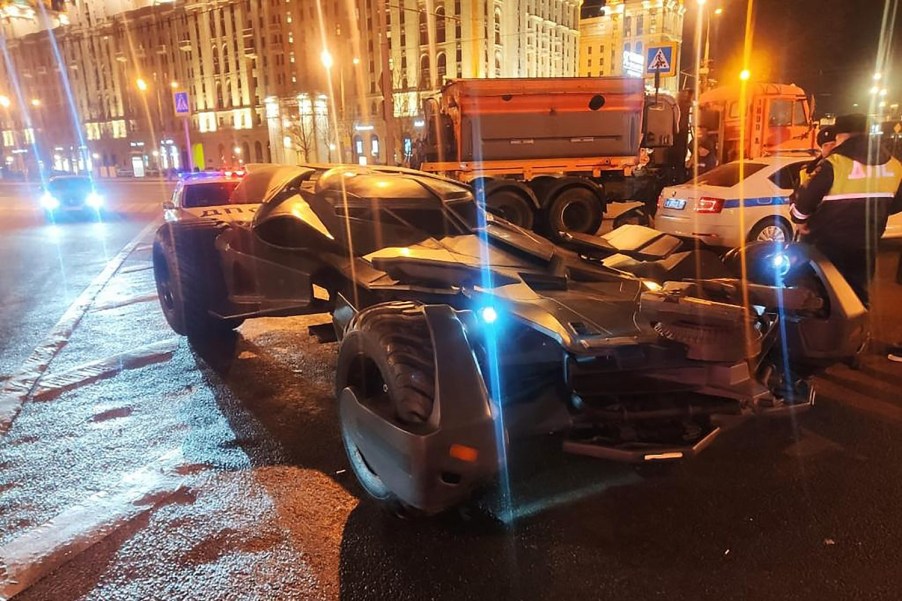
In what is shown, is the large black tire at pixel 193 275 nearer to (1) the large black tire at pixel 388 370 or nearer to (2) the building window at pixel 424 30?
(1) the large black tire at pixel 388 370

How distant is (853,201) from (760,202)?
185 inches

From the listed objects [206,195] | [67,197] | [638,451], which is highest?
[206,195]

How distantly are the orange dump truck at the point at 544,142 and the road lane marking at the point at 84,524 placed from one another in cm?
1027

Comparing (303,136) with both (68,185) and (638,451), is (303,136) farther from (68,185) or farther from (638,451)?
(638,451)

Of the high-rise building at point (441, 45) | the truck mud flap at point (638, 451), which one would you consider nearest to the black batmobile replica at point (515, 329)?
the truck mud flap at point (638, 451)

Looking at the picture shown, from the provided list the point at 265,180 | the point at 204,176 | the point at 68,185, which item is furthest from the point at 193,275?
the point at 68,185

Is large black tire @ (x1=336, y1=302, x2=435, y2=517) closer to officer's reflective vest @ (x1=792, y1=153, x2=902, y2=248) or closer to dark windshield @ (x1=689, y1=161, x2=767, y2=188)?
officer's reflective vest @ (x1=792, y1=153, x2=902, y2=248)

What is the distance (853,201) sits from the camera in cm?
470

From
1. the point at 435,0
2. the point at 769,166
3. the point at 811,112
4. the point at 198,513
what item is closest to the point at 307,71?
the point at 435,0

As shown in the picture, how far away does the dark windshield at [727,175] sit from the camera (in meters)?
9.28

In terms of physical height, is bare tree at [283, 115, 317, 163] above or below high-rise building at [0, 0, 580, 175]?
below

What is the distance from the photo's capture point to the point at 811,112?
16562mm

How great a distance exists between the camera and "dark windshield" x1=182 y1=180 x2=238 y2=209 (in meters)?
10.9

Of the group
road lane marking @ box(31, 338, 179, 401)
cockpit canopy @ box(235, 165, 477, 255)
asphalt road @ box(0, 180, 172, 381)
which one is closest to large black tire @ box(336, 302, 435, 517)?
cockpit canopy @ box(235, 165, 477, 255)
